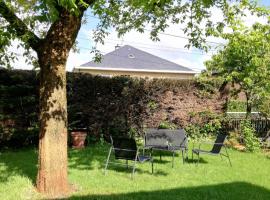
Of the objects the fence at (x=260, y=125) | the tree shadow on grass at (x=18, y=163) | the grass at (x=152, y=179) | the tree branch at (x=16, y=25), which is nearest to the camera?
the tree branch at (x=16, y=25)

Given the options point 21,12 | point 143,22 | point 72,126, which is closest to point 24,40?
point 21,12

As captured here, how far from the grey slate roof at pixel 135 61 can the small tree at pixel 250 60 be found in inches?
684

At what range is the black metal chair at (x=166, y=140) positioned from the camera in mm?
9734

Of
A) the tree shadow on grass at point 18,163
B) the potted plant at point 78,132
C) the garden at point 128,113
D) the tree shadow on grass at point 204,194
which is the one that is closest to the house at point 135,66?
the garden at point 128,113

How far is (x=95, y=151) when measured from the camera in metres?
11.4

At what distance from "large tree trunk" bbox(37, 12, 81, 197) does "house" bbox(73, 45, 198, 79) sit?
2242 cm

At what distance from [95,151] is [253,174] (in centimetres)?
478

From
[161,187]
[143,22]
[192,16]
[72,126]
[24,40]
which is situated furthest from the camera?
[72,126]

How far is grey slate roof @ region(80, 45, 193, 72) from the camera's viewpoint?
101 feet

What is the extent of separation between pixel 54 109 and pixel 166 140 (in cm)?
430

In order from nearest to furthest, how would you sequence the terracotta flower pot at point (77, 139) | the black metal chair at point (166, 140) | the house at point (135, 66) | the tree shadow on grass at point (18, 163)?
the tree shadow on grass at point (18, 163)
the black metal chair at point (166, 140)
the terracotta flower pot at point (77, 139)
the house at point (135, 66)

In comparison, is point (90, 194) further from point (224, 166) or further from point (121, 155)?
point (224, 166)

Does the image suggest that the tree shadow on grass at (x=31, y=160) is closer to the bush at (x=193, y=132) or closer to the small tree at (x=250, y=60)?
the bush at (x=193, y=132)

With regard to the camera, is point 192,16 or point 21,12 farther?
point 192,16
